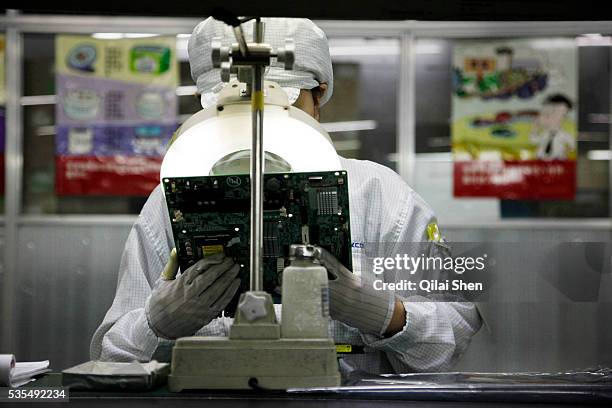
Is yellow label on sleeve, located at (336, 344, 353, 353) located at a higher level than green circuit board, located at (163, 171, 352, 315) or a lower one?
lower

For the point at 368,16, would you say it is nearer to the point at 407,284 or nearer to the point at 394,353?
the point at 407,284

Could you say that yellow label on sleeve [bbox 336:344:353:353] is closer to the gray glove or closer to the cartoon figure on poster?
the gray glove

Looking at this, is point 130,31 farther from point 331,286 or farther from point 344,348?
point 331,286

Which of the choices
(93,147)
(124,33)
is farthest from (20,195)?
(124,33)

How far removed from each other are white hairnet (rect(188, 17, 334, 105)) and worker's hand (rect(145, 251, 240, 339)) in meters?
0.38

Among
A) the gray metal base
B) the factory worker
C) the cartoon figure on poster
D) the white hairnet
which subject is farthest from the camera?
the cartoon figure on poster

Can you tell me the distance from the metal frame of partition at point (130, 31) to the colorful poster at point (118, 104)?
72mm

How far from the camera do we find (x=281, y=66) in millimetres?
1688

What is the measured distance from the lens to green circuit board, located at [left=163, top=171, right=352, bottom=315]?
134cm

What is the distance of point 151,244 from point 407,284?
60 centimetres

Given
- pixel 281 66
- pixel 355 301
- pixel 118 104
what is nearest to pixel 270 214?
pixel 355 301

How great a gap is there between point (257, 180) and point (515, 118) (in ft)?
7.57

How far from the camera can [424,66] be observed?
3.40 metres

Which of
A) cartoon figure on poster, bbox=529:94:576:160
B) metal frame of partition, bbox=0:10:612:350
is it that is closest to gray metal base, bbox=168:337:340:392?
metal frame of partition, bbox=0:10:612:350
